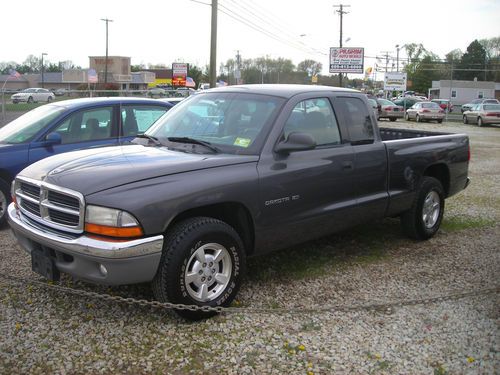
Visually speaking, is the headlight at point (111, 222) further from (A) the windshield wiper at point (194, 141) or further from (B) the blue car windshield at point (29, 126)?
(B) the blue car windshield at point (29, 126)

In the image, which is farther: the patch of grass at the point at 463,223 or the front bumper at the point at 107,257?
the patch of grass at the point at 463,223

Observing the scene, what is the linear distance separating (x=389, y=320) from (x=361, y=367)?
79 cm

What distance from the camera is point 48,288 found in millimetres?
4285

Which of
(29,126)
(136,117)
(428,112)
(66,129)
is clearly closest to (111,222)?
(66,129)

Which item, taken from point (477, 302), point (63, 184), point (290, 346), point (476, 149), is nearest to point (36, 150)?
point (63, 184)

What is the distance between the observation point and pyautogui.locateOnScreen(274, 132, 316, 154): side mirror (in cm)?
427

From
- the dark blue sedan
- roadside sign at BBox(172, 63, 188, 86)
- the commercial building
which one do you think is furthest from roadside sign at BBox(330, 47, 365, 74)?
the dark blue sedan

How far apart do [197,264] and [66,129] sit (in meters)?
3.69

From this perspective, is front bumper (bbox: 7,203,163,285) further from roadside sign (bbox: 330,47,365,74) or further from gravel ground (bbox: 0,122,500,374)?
roadside sign (bbox: 330,47,365,74)

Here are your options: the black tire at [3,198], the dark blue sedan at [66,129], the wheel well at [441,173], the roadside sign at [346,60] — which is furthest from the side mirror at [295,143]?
the roadside sign at [346,60]

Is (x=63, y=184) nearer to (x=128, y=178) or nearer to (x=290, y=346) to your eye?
(x=128, y=178)

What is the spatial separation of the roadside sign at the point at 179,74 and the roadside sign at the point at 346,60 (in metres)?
13.5

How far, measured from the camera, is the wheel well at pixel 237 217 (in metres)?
4.10

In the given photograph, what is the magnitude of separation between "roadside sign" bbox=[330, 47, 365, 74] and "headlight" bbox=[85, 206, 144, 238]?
4513 cm
